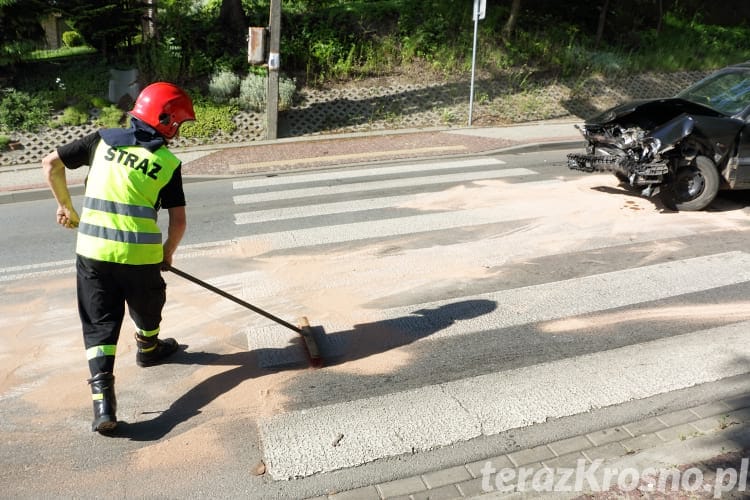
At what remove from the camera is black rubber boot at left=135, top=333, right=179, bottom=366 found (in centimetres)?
438

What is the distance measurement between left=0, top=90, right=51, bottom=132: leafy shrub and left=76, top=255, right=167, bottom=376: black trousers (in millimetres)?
11340

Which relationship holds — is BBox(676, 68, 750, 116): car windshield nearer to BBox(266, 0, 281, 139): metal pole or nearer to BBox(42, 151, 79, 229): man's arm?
BBox(42, 151, 79, 229): man's arm

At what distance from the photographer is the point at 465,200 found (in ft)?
27.7

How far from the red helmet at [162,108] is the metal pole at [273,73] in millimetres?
9920

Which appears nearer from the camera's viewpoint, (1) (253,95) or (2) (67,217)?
(2) (67,217)

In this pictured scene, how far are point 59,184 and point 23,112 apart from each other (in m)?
11.3

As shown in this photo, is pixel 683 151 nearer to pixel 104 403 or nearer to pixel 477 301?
pixel 477 301

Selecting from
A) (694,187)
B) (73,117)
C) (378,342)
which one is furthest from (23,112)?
(694,187)

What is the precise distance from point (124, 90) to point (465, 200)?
32.7 feet

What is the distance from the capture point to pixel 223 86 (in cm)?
1487

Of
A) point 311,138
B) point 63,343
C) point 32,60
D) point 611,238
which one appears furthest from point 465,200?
point 32,60

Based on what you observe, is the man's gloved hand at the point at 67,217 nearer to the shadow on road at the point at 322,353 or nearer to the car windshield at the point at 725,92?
the shadow on road at the point at 322,353

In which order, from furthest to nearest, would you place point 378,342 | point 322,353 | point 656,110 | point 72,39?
1. point 72,39
2. point 656,110
3. point 378,342
4. point 322,353

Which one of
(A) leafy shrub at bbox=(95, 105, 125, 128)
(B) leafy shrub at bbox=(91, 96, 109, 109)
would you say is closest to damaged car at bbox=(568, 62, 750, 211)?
(A) leafy shrub at bbox=(95, 105, 125, 128)
